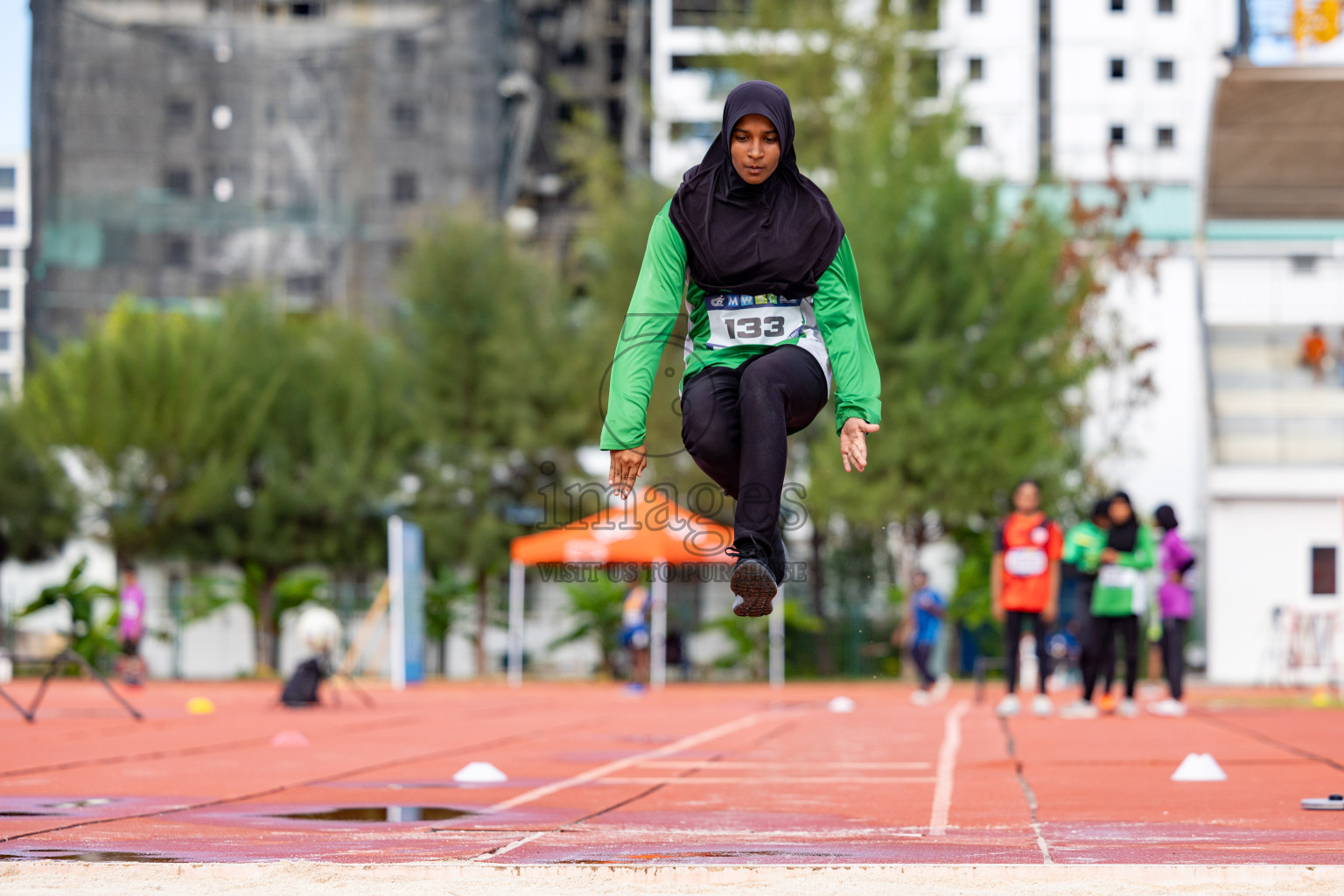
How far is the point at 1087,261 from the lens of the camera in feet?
106

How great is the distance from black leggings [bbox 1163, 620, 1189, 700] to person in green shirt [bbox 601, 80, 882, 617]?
9952 millimetres

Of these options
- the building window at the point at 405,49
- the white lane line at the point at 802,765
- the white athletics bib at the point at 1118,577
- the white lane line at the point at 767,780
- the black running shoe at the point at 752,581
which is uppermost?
the building window at the point at 405,49

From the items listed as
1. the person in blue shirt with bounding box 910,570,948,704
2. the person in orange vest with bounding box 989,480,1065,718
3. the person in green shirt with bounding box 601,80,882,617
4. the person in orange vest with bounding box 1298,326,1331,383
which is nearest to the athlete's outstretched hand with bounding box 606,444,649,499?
the person in green shirt with bounding box 601,80,882,617

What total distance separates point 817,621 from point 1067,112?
4664 cm

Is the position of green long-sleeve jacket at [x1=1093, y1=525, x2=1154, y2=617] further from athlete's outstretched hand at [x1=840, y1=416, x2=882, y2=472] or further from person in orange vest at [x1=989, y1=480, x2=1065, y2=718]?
athlete's outstretched hand at [x1=840, y1=416, x2=882, y2=472]

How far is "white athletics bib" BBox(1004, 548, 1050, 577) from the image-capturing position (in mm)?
13906

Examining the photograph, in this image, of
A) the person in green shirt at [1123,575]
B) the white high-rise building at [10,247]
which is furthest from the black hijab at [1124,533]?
the white high-rise building at [10,247]

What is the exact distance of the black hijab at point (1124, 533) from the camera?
46.0 feet

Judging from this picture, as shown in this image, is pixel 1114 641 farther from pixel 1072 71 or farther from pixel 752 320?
pixel 1072 71

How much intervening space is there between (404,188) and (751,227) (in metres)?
60.9

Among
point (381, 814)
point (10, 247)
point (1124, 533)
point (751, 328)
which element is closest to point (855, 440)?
point (751, 328)

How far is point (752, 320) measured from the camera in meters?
5.89

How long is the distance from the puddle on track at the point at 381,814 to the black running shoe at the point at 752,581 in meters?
1.53

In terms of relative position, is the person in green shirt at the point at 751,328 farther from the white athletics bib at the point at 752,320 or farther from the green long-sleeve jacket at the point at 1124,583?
the green long-sleeve jacket at the point at 1124,583
